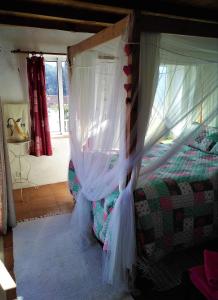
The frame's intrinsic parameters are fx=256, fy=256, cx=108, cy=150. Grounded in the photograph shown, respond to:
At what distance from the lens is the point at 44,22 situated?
9.91ft

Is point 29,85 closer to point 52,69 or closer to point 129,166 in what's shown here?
point 52,69

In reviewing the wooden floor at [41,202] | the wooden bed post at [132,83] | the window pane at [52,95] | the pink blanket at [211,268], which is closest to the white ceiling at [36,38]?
the window pane at [52,95]

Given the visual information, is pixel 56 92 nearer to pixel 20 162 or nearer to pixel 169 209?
pixel 20 162

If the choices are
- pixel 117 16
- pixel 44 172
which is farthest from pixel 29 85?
pixel 117 16

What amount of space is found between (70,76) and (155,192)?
1.80m

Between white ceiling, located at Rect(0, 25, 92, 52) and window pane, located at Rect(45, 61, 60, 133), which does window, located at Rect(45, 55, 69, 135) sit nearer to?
window pane, located at Rect(45, 61, 60, 133)

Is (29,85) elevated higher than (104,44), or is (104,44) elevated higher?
(104,44)

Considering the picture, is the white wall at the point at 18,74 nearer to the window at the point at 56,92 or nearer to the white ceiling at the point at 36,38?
the white ceiling at the point at 36,38

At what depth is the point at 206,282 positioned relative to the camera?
1.52 m

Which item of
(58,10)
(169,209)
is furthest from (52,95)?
(169,209)

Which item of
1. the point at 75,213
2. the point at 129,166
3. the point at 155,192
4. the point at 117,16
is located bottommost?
the point at 75,213

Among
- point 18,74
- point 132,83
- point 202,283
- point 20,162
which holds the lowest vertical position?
point 202,283

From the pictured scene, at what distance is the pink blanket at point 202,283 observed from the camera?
57.1 inches

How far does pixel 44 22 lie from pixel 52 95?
1391 millimetres
